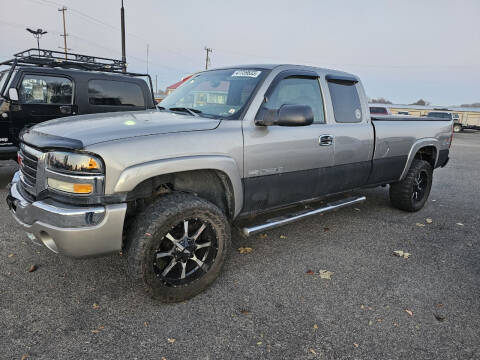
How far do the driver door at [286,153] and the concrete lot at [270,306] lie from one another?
0.69 meters

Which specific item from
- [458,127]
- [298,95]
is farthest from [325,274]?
[458,127]

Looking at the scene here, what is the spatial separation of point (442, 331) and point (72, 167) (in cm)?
279

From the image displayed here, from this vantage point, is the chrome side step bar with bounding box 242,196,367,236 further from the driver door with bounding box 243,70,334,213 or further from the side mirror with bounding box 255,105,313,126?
the side mirror with bounding box 255,105,313,126

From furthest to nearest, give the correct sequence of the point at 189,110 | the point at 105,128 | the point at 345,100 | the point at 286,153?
the point at 345,100 < the point at 189,110 < the point at 286,153 < the point at 105,128

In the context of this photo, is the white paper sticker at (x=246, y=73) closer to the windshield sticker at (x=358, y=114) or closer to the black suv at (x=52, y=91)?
the windshield sticker at (x=358, y=114)

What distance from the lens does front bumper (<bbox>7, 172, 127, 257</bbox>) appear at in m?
2.19

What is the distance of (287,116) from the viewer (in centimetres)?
286

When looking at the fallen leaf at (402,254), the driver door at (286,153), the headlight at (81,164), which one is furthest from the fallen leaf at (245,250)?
the headlight at (81,164)

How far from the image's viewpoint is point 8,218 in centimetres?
429

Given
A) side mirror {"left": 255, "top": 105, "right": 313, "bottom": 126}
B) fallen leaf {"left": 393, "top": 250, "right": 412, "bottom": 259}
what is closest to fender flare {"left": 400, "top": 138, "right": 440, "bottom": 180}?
fallen leaf {"left": 393, "top": 250, "right": 412, "bottom": 259}

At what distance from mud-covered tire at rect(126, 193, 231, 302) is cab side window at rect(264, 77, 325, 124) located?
1.17 metres

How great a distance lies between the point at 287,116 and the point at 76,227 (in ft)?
5.91

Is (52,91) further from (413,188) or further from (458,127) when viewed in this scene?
(458,127)

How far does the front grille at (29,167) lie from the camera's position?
250cm
